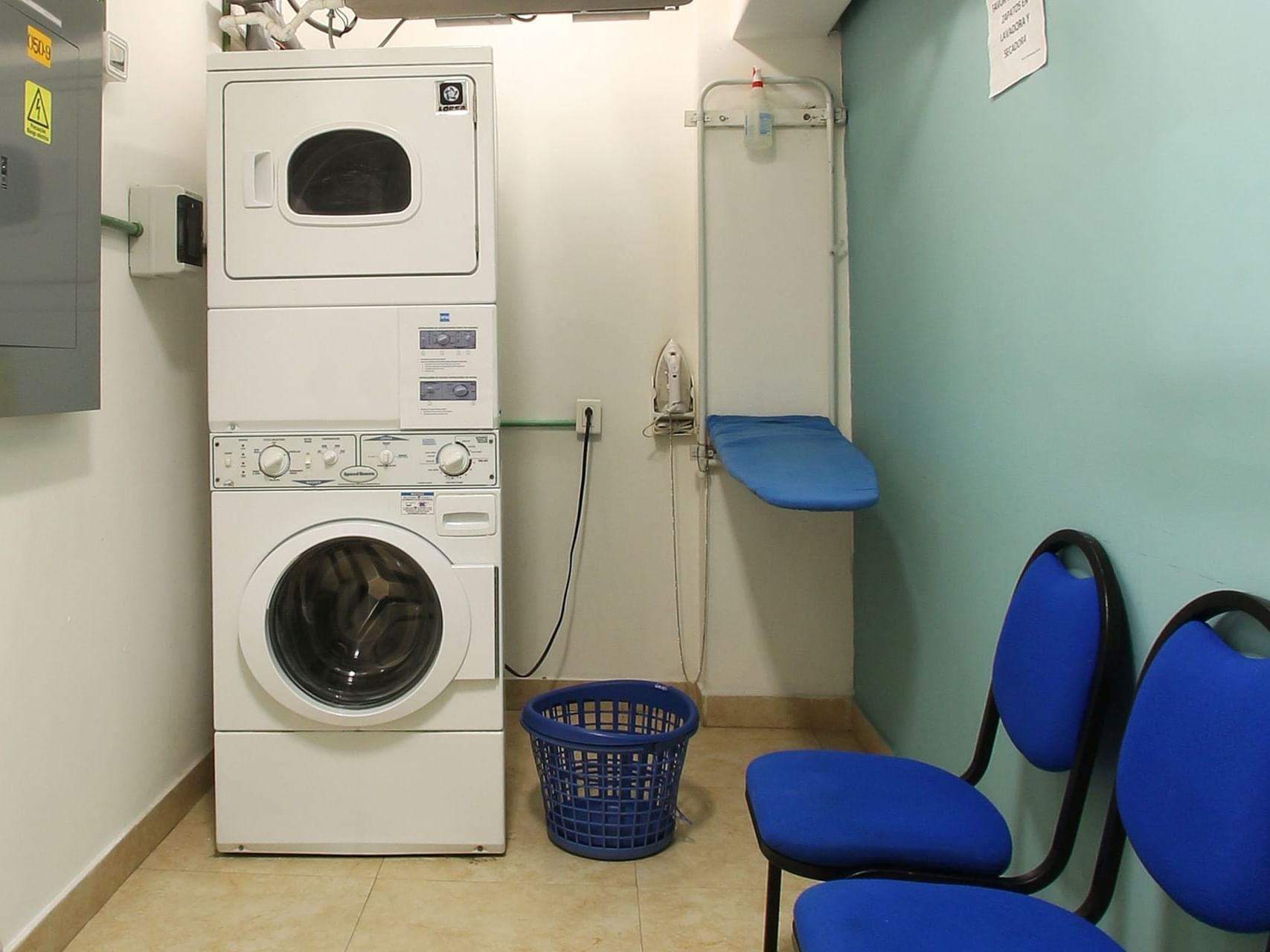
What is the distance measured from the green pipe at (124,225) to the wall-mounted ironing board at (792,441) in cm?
147

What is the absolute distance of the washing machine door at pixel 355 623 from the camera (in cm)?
204

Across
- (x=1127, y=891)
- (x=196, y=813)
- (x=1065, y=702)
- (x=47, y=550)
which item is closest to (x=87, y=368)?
(x=47, y=550)

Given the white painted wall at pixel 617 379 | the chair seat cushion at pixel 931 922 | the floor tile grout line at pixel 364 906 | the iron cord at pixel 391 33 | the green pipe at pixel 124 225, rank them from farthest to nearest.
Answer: the white painted wall at pixel 617 379
the iron cord at pixel 391 33
the green pipe at pixel 124 225
the floor tile grout line at pixel 364 906
the chair seat cushion at pixel 931 922

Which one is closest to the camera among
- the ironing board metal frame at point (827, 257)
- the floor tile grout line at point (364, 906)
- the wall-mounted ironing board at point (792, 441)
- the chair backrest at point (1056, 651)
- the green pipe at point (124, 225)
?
the chair backrest at point (1056, 651)

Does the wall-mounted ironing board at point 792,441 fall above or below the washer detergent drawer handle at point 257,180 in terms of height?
below

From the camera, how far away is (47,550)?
1729mm

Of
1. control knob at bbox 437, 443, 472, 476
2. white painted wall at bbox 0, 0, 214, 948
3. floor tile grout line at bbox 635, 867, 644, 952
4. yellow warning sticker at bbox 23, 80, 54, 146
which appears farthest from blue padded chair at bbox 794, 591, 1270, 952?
yellow warning sticker at bbox 23, 80, 54, 146

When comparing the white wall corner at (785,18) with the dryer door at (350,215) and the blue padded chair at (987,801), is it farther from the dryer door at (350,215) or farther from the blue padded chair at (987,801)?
the blue padded chair at (987,801)

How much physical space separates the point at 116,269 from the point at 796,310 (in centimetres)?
183

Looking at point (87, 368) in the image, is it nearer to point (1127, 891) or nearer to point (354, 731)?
point (354, 731)

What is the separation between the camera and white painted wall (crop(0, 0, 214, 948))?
1649 mm

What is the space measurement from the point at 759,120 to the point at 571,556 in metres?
1.49

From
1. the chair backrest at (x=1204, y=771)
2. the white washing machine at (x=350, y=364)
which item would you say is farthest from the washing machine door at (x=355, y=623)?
the chair backrest at (x=1204, y=771)

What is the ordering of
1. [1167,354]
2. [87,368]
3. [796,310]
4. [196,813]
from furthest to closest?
[796,310] < [196,813] < [87,368] < [1167,354]
